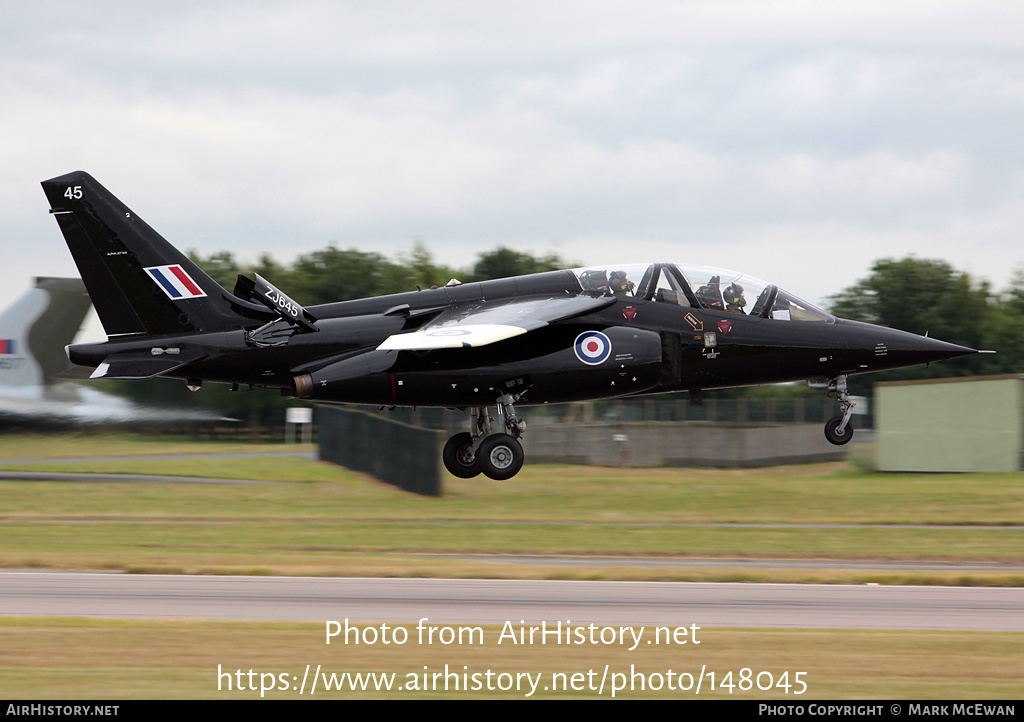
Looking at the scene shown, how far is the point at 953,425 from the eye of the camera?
1774 inches

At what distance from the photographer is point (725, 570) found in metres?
24.2

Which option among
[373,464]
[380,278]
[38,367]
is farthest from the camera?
[380,278]

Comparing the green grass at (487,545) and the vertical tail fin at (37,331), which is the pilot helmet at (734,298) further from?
the vertical tail fin at (37,331)

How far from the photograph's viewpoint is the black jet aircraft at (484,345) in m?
21.1

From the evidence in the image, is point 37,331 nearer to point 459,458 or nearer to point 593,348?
point 459,458

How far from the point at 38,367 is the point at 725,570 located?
26.7 metres

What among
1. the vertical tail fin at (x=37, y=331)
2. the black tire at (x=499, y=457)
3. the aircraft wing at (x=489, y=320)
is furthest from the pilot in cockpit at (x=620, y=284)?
the vertical tail fin at (x=37, y=331)

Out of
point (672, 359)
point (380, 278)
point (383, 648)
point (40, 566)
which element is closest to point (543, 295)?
point (672, 359)

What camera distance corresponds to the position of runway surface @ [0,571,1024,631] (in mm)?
17672

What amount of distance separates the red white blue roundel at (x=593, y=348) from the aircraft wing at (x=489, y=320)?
0.54 meters

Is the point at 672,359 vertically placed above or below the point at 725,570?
above

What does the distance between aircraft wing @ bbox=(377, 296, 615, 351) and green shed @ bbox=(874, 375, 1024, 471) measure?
2875cm

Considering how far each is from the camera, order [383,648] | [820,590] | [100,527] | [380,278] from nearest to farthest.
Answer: [383,648], [820,590], [100,527], [380,278]
